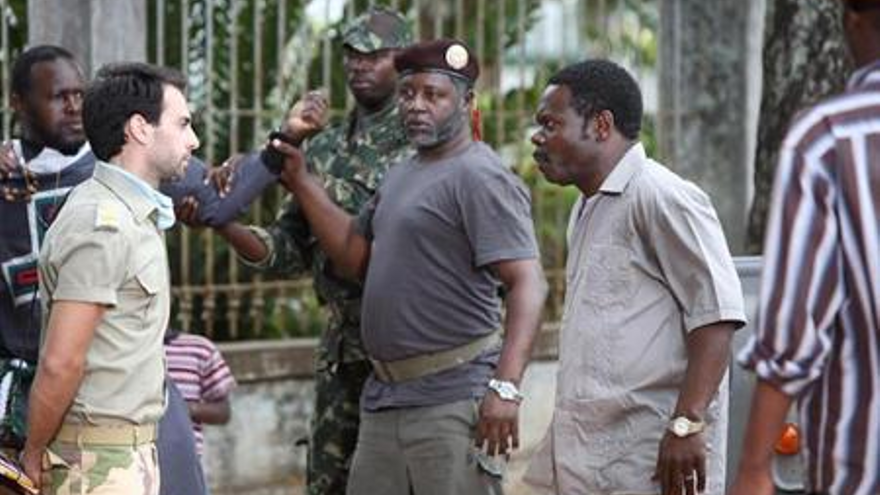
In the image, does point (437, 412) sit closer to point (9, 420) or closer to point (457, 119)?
point (457, 119)

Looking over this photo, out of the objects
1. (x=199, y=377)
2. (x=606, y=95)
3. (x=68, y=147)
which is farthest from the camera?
(x=199, y=377)

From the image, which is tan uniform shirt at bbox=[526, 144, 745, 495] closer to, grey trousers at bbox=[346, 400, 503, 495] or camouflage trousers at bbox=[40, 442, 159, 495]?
grey trousers at bbox=[346, 400, 503, 495]

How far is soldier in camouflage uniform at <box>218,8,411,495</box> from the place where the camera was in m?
6.67

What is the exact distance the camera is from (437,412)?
602 cm

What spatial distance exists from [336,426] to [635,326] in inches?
69.4

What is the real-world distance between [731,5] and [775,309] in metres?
6.81

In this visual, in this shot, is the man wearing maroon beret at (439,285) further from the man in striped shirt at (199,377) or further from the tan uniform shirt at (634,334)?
the man in striped shirt at (199,377)

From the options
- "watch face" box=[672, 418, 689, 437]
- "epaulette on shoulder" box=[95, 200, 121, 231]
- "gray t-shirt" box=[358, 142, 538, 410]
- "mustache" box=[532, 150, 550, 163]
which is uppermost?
"mustache" box=[532, 150, 550, 163]

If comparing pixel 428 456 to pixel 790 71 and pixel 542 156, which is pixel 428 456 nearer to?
pixel 542 156

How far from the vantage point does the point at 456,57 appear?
241 inches

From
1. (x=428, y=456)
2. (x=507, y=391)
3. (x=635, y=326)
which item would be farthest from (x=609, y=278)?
(x=428, y=456)

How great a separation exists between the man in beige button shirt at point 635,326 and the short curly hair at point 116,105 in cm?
111

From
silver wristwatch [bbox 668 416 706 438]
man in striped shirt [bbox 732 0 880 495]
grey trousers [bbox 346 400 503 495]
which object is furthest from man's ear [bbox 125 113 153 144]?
man in striped shirt [bbox 732 0 880 495]

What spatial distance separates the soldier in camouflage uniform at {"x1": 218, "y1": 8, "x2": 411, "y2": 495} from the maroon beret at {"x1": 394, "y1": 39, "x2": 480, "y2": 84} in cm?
58
